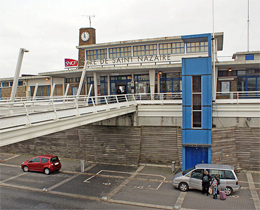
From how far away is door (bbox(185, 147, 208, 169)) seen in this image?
49.9 ft

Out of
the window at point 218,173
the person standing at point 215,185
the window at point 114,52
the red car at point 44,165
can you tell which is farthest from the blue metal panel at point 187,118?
the window at point 114,52

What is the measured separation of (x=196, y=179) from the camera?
42.0 feet

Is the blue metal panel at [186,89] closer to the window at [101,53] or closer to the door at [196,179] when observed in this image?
the door at [196,179]

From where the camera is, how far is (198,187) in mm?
12727

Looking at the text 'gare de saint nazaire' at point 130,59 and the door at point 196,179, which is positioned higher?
the text 'gare de saint nazaire' at point 130,59

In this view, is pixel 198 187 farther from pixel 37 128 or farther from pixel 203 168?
pixel 37 128

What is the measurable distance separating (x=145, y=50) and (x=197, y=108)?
35.2 ft

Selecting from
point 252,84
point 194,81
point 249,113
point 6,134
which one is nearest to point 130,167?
point 194,81

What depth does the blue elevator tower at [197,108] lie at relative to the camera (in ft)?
49.0

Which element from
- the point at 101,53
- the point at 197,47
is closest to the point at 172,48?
the point at 197,47

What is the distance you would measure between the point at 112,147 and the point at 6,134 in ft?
39.0

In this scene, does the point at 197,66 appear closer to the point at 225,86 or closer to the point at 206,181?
the point at 206,181

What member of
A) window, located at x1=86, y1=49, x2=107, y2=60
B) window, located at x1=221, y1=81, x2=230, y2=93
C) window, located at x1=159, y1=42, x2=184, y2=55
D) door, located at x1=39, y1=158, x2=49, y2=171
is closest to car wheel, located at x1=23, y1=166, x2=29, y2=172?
door, located at x1=39, y1=158, x2=49, y2=171

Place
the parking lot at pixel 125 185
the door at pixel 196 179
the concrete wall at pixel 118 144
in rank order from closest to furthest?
the parking lot at pixel 125 185 → the door at pixel 196 179 → the concrete wall at pixel 118 144
